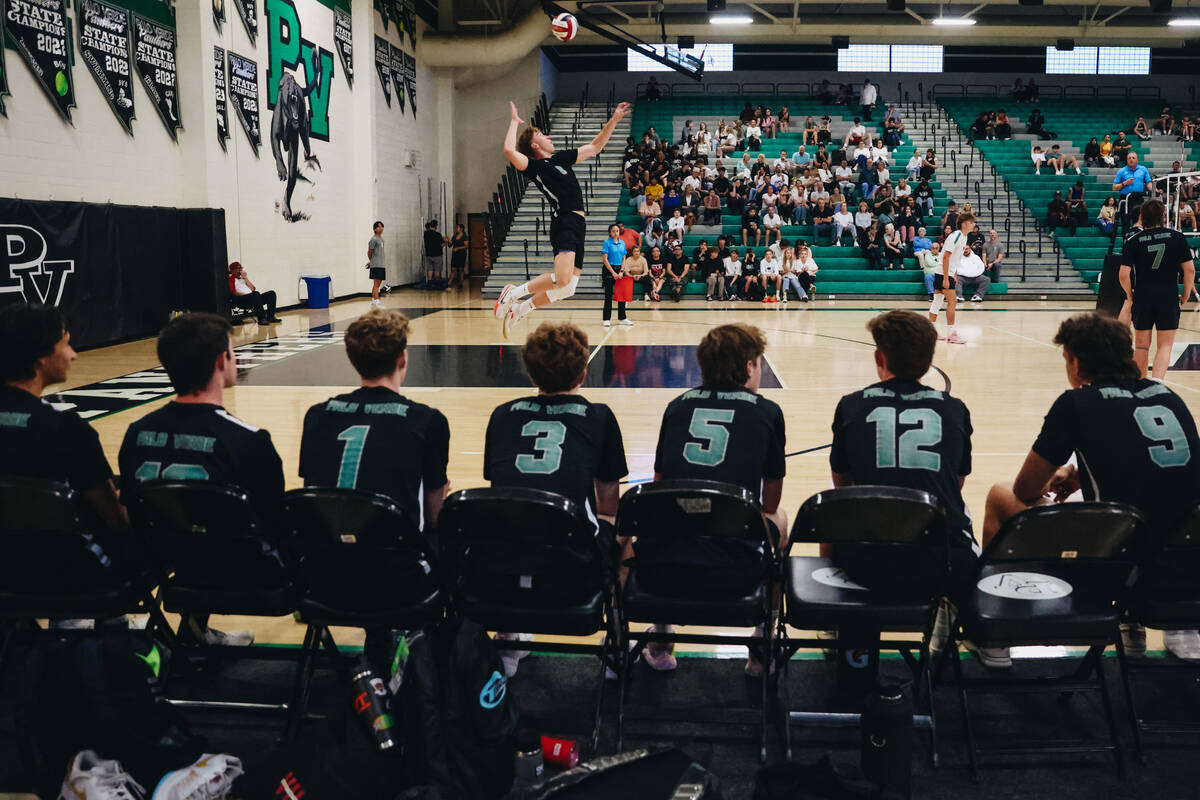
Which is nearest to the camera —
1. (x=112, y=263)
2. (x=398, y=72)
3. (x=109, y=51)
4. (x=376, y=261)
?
(x=109, y=51)

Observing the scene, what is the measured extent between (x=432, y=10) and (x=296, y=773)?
86.2 ft

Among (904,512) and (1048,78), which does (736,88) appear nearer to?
(1048,78)

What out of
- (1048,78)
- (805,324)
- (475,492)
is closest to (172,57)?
(805,324)

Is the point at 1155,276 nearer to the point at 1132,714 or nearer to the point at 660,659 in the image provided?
the point at 1132,714

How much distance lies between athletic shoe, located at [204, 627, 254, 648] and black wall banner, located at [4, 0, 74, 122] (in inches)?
382

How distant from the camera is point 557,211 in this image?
9.79 meters

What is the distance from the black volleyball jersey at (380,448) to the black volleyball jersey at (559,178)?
6128mm

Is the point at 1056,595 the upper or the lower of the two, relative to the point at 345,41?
lower

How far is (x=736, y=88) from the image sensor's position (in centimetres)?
3134

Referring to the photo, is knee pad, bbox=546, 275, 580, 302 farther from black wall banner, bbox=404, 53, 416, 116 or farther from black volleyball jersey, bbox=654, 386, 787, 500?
black wall banner, bbox=404, 53, 416, 116

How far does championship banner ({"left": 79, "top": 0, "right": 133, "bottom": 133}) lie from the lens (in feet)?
39.0

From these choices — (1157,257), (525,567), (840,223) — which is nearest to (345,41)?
(840,223)

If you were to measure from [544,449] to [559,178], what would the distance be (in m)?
6.69

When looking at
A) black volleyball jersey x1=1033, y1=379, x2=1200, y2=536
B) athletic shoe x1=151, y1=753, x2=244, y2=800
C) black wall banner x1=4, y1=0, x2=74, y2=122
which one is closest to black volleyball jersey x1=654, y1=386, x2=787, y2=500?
black volleyball jersey x1=1033, y1=379, x2=1200, y2=536
